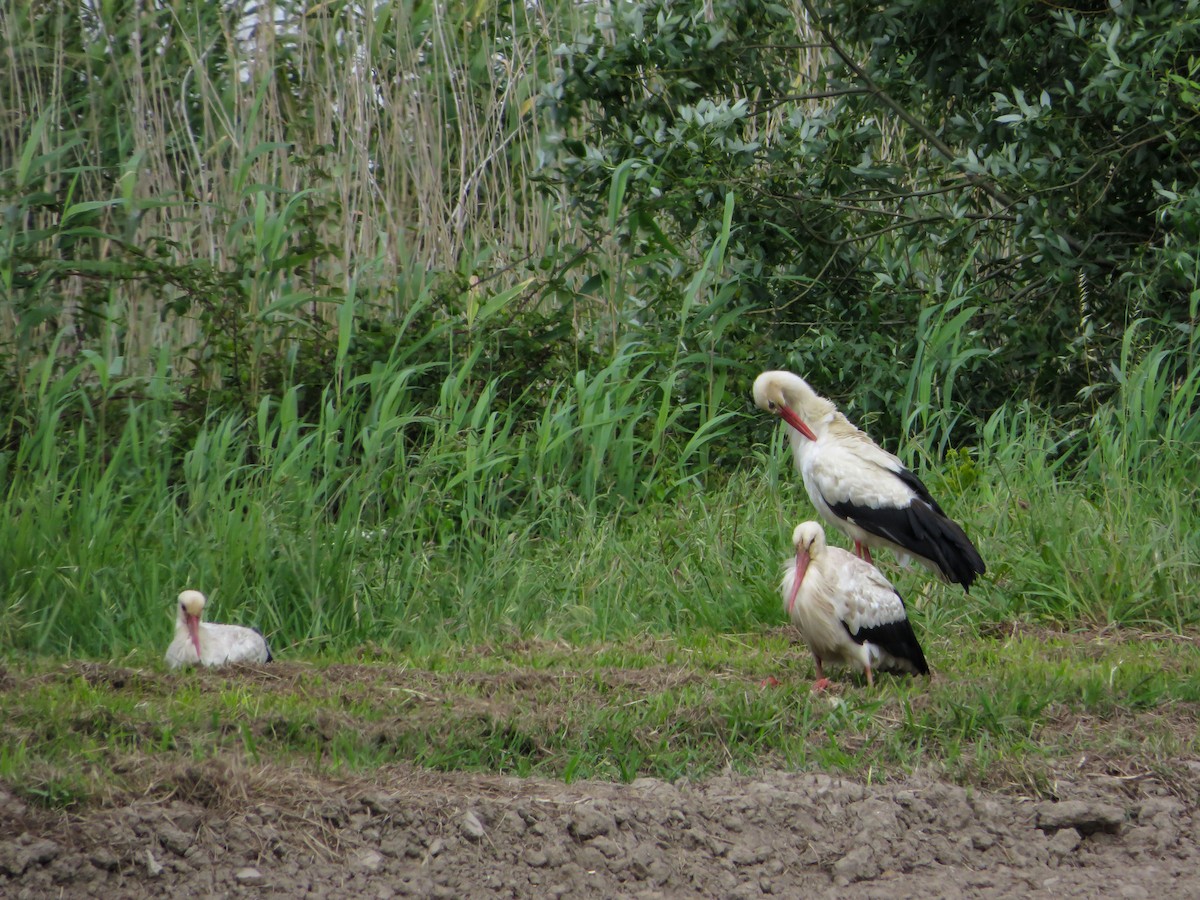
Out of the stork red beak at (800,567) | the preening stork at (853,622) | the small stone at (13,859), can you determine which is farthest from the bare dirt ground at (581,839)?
the stork red beak at (800,567)

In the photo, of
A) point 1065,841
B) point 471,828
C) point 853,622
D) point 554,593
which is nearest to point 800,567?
point 853,622

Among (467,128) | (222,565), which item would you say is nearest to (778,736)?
(222,565)

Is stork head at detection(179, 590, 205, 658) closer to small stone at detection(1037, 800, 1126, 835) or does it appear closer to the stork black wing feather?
the stork black wing feather

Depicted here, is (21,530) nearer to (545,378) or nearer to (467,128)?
(545,378)

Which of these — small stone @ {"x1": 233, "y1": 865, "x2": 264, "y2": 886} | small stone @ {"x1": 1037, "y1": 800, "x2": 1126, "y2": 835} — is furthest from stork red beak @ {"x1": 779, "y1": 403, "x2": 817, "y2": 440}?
small stone @ {"x1": 233, "y1": 865, "x2": 264, "y2": 886}

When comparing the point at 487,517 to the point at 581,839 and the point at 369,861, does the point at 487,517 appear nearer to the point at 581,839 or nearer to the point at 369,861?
the point at 581,839

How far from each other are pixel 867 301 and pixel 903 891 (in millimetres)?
4765

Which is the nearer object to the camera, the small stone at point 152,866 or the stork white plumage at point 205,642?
the small stone at point 152,866

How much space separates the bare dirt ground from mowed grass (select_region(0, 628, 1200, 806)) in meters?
0.13

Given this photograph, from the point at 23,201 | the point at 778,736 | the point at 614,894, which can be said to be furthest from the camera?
the point at 23,201

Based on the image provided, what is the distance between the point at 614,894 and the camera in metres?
3.17

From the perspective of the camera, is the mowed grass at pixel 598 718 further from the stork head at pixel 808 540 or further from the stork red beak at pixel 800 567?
the stork head at pixel 808 540

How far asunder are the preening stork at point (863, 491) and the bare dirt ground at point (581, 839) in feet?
5.69

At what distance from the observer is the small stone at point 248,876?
305cm
